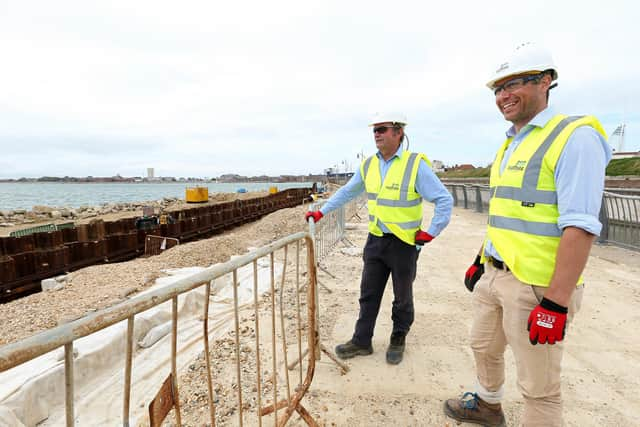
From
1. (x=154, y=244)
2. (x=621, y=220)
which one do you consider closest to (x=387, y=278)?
(x=621, y=220)

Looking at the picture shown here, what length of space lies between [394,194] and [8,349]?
261 cm

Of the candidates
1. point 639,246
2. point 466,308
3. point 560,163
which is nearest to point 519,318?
point 560,163

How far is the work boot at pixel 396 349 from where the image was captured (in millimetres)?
3107

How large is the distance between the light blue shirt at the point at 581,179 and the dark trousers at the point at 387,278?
59.6 inches

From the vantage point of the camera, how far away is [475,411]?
7.76 ft

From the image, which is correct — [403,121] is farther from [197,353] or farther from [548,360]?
[197,353]

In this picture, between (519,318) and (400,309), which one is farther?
(400,309)

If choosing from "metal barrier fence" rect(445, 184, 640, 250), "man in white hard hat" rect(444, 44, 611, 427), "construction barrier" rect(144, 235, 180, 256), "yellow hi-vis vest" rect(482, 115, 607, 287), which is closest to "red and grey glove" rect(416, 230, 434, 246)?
"man in white hard hat" rect(444, 44, 611, 427)

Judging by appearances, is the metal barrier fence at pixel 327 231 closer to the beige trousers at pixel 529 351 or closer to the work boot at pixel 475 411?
the work boot at pixel 475 411

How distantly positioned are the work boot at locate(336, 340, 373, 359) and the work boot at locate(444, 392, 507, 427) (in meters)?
0.90

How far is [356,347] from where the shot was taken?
10.6 feet

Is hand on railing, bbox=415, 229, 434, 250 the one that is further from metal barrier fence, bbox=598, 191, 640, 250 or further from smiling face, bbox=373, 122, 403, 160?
metal barrier fence, bbox=598, 191, 640, 250

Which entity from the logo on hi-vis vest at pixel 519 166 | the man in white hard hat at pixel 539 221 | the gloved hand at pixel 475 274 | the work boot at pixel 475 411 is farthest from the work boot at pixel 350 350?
the logo on hi-vis vest at pixel 519 166

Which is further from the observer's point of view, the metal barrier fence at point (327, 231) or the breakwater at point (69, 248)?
the breakwater at point (69, 248)
